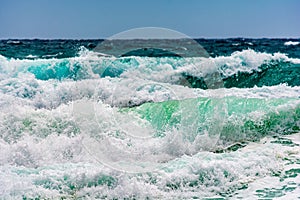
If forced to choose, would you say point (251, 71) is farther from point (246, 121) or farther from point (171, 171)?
point (171, 171)

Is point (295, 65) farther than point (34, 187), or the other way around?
point (295, 65)

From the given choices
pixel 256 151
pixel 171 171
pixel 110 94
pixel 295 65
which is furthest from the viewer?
pixel 295 65

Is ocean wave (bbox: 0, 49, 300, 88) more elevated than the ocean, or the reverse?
ocean wave (bbox: 0, 49, 300, 88)

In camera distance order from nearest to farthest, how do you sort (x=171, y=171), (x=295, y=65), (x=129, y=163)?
(x=171, y=171)
(x=129, y=163)
(x=295, y=65)

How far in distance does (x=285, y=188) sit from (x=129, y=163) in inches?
86.4

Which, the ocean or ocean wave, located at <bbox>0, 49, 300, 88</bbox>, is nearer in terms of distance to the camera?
the ocean

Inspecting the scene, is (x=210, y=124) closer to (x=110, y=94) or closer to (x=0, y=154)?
(x=0, y=154)

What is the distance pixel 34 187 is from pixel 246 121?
15.1 ft

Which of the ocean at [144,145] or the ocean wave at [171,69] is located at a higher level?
the ocean wave at [171,69]

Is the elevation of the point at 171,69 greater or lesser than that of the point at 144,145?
greater

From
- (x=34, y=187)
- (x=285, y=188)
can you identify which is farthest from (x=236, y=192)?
(x=34, y=187)

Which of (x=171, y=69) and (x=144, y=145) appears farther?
(x=171, y=69)

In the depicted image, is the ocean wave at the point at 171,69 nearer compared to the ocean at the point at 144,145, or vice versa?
the ocean at the point at 144,145

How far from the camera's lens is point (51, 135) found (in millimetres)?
7262
